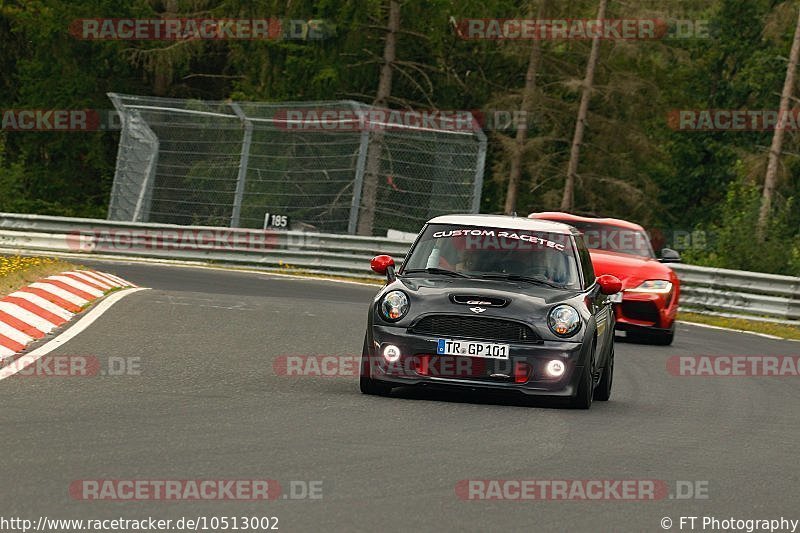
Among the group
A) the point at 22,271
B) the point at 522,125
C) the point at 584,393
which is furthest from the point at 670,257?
the point at 522,125

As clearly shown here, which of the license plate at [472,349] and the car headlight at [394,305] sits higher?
the car headlight at [394,305]

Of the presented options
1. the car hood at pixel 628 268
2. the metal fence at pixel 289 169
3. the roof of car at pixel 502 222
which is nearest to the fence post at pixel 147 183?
the metal fence at pixel 289 169

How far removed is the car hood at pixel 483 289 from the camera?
37.7ft

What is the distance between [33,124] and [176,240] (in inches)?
777

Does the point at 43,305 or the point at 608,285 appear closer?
the point at 608,285

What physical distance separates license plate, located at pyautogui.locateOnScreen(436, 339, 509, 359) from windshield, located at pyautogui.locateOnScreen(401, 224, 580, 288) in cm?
98

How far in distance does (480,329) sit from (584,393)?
0.92m

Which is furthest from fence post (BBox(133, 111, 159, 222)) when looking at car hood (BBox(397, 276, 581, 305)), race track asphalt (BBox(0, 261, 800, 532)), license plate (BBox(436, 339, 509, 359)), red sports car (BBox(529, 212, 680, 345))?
license plate (BBox(436, 339, 509, 359))

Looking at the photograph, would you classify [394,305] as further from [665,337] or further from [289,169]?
[289,169]

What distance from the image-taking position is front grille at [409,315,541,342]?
1127cm

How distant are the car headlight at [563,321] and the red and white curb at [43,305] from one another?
4.07m

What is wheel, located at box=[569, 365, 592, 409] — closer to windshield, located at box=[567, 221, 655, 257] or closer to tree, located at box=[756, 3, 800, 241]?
windshield, located at box=[567, 221, 655, 257]

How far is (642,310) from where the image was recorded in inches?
736

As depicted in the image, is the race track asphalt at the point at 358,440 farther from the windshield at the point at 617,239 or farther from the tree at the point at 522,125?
the tree at the point at 522,125
